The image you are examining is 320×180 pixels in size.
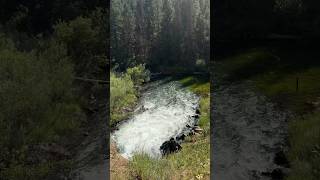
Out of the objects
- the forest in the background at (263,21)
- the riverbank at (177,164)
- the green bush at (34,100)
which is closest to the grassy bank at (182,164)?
the riverbank at (177,164)

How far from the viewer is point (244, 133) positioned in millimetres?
10555

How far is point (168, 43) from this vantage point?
1059cm

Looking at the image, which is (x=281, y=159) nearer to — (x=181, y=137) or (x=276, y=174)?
(x=276, y=174)

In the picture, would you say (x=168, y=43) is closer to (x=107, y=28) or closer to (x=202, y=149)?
(x=107, y=28)

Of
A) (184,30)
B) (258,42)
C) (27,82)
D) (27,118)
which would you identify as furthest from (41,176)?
(258,42)

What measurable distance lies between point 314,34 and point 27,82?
6.01 meters

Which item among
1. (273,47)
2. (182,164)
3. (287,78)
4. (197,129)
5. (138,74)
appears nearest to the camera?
(182,164)

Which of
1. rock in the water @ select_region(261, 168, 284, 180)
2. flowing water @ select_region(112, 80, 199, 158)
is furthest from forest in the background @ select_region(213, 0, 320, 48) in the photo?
rock in the water @ select_region(261, 168, 284, 180)

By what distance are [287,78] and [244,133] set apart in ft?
4.92

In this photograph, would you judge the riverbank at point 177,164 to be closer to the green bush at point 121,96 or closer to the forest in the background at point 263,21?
the green bush at point 121,96

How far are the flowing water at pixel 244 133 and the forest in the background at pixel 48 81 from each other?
98.7 inches

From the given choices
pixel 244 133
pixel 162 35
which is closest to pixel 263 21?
pixel 162 35

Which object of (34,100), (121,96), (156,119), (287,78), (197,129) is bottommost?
(197,129)

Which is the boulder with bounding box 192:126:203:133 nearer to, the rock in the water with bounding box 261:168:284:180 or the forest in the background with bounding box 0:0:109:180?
the rock in the water with bounding box 261:168:284:180
